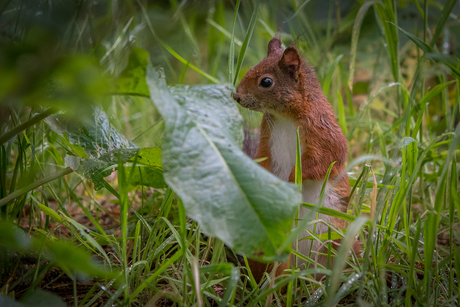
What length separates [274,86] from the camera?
1.97 meters

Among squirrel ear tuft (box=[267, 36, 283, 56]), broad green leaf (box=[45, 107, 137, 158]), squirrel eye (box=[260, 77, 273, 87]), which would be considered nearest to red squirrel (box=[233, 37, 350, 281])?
squirrel eye (box=[260, 77, 273, 87])

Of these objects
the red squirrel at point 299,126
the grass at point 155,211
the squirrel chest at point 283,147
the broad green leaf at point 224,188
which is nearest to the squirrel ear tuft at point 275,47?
the red squirrel at point 299,126

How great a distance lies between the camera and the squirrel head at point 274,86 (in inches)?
76.9

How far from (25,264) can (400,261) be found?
163 centimetres

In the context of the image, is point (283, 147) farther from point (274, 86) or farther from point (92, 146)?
point (92, 146)

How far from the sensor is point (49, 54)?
777mm

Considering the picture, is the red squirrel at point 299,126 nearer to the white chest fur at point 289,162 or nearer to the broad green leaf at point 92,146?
the white chest fur at point 289,162

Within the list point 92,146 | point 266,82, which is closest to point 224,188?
point 92,146

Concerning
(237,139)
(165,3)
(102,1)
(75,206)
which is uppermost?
(165,3)

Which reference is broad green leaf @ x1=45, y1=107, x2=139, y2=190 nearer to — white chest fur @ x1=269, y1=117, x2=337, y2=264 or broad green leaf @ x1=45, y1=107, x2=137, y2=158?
broad green leaf @ x1=45, y1=107, x2=137, y2=158

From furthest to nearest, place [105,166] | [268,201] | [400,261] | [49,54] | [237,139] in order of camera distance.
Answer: [400,261]
[105,166]
[237,139]
[268,201]
[49,54]

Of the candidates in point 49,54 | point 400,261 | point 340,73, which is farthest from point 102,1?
point 340,73

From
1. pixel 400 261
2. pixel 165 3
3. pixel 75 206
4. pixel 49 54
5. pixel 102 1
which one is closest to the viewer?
pixel 49 54

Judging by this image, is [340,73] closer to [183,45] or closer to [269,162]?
[183,45]
